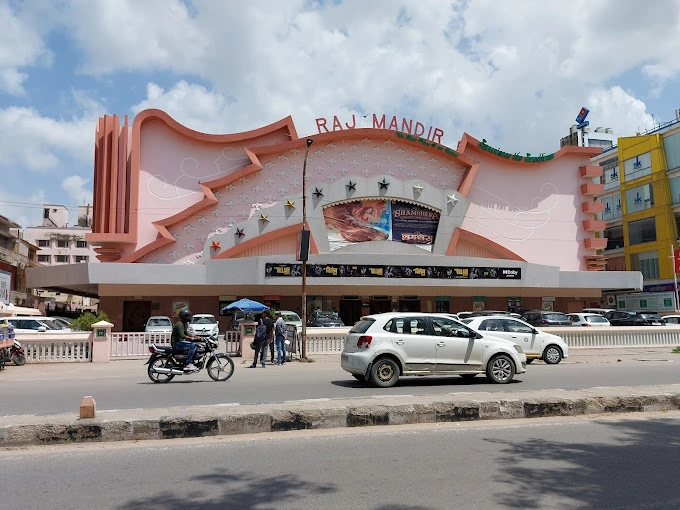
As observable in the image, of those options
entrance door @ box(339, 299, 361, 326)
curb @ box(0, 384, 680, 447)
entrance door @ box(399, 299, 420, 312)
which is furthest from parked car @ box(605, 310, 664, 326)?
curb @ box(0, 384, 680, 447)

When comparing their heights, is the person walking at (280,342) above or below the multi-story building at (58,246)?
below

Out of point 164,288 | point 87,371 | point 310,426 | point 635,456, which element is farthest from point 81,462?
point 164,288

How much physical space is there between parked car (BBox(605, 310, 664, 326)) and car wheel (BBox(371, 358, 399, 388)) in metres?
27.7

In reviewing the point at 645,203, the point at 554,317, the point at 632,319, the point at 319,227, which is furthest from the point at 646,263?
the point at 319,227

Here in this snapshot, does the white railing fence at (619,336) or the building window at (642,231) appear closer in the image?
the white railing fence at (619,336)

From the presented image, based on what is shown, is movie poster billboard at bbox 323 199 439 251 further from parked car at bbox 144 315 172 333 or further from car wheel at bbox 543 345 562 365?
car wheel at bbox 543 345 562 365

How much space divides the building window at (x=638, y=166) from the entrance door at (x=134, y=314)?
1777 inches

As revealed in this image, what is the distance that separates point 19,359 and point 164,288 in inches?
676

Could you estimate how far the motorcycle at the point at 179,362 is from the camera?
44.9ft

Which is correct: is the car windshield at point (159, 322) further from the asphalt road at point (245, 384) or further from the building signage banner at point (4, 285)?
the building signage banner at point (4, 285)

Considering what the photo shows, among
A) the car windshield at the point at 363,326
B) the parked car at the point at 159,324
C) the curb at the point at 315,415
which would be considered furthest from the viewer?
the parked car at the point at 159,324

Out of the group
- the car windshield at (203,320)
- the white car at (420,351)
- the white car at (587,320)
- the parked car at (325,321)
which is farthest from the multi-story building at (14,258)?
the white car at (420,351)

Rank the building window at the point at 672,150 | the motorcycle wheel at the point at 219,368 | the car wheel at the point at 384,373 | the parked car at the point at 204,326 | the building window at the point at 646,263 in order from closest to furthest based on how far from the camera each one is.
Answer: the car wheel at the point at 384,373, the motorcycle wheel at the point at 219,368, the parked car at the point at 204,326, the building window at the point at 672,150, the building window at the point at 646,263

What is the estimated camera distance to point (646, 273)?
173 feet
